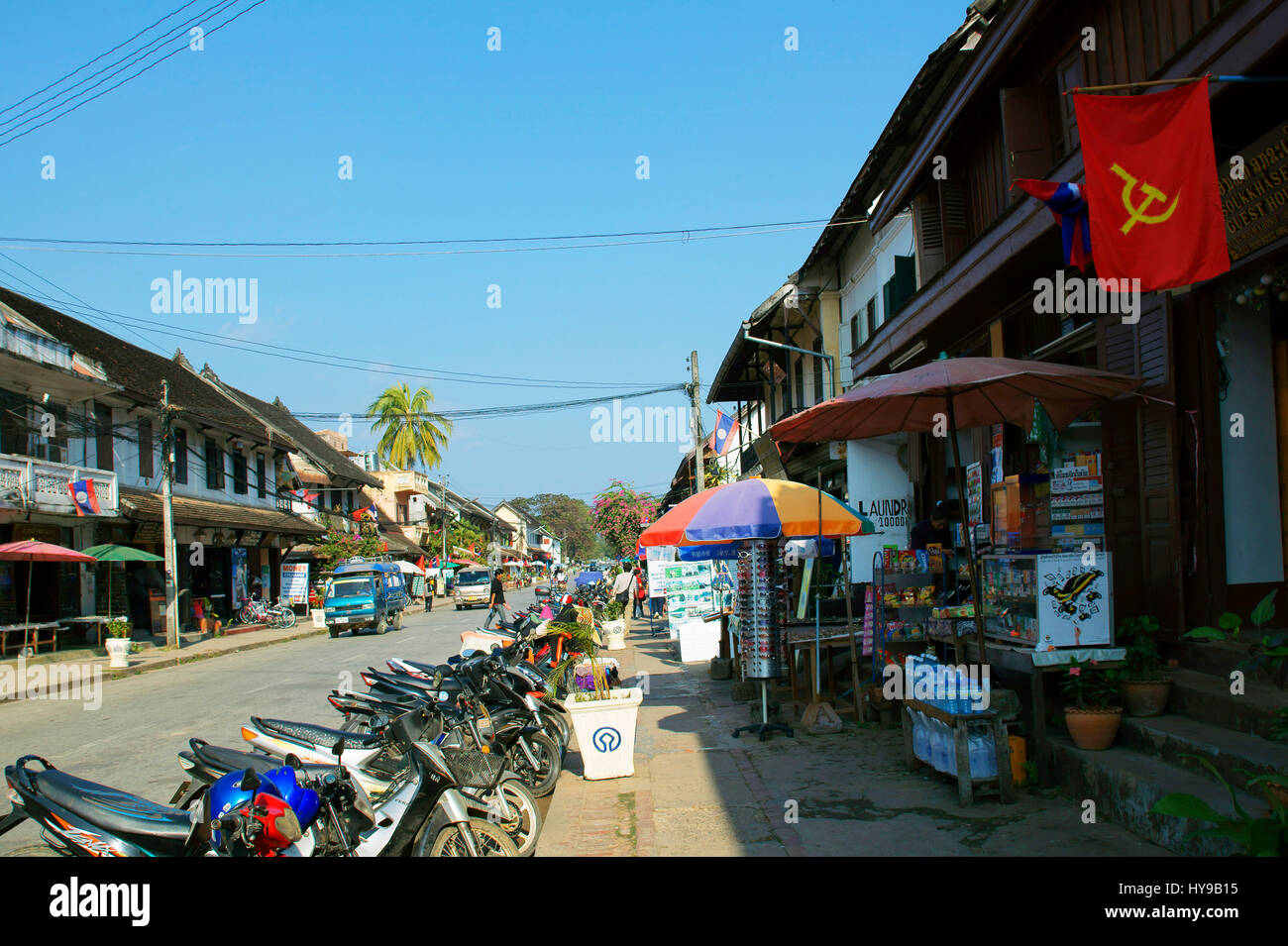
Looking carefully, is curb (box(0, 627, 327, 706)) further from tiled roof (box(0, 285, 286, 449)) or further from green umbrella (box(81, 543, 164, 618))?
tiled roof (box(0, 285, 286, 449))

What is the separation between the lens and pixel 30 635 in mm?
22109

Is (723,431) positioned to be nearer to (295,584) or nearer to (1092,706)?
(1092,706)

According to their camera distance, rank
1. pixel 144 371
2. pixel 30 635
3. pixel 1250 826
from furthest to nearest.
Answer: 1. pixel 144 371
2. pixel 30 635
3. pixel 1250 826

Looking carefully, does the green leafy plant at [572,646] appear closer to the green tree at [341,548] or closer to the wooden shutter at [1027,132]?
the wooden shutter at [1027,132]

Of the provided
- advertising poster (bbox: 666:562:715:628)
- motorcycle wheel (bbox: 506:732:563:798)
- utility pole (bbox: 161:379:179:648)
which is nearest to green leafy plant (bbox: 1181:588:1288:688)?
motorcycle wheel (bbox: 506:732:563:798)

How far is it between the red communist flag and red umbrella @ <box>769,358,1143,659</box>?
111cm

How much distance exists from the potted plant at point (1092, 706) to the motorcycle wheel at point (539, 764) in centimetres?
396

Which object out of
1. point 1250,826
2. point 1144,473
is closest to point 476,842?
point 1250,826

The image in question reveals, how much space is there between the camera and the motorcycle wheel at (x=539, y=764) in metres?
7.12

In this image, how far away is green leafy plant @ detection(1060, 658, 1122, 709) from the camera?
248 inches

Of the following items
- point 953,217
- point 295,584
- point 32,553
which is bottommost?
point 295,584

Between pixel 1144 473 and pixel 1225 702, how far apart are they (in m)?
2.39
